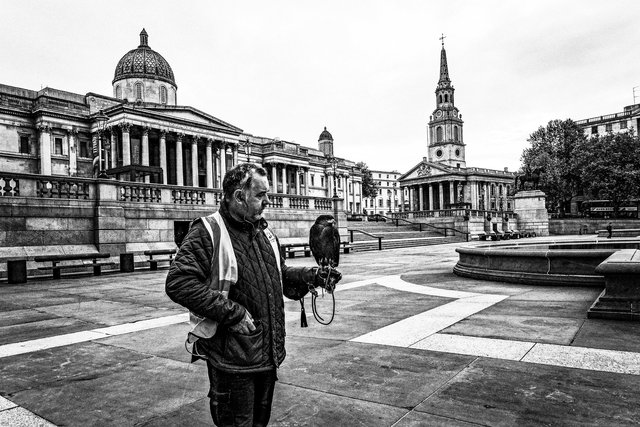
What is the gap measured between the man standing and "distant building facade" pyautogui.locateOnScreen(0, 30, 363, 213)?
133ft

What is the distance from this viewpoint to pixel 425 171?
107 metres

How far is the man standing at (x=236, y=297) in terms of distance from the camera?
8.13ft

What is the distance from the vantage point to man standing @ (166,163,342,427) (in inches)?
97.5

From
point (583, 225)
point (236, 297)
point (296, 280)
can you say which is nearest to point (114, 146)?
point (296, 280)

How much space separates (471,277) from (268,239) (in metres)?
10.8

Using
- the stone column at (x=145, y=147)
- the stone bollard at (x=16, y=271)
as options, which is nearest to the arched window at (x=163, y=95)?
the stone column at (x=145, y=147)

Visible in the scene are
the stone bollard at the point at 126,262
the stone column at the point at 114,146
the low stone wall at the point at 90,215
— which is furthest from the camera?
the stone column at the point at 114,146

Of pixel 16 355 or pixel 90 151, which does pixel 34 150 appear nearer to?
pixel 90 151

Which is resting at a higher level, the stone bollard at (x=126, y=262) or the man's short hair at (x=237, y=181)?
the man's short hair at (x=237, y=181)

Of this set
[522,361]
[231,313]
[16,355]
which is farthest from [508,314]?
[16,355]

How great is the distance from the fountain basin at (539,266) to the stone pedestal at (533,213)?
39.4 m

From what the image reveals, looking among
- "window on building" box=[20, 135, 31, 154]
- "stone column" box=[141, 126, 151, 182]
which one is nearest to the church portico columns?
"stone column" box=[141, 126, 151, 182]

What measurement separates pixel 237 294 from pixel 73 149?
55.7m

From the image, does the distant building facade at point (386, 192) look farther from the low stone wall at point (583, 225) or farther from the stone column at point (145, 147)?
the stone column at point (145, 147)
